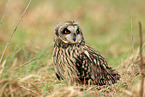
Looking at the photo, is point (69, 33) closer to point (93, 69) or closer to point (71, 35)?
point (71, 35)

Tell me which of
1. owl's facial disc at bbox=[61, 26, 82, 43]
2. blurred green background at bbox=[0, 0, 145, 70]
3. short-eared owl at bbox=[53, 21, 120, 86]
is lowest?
short-eared owl at bbox=[53, 21, 120, 86]

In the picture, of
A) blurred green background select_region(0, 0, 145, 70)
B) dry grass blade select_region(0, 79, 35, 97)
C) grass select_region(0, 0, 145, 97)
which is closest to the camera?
dry grass blade select_region(0, 79, 35, 97)

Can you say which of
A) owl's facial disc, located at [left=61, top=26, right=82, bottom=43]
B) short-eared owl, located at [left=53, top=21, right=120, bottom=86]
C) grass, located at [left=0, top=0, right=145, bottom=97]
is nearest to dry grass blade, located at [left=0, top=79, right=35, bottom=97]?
grass, located at [left=0, top=0, right=145, bottom=97]

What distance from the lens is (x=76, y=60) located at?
3107mm

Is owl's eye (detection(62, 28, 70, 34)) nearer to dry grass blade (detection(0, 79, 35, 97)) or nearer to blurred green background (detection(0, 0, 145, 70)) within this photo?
dry grass blade (detection(0, 79, 35, 97))

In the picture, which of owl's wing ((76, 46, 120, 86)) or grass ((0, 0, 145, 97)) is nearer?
grass ((0, 0, 145, 97))

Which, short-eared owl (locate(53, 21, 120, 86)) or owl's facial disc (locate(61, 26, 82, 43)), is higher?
owl's facial disc (locate(61, 26, 82, 43))

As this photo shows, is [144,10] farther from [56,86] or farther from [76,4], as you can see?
[56,86]

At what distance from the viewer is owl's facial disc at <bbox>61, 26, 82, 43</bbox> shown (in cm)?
313

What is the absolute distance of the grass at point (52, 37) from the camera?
9.01ft

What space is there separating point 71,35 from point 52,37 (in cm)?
113

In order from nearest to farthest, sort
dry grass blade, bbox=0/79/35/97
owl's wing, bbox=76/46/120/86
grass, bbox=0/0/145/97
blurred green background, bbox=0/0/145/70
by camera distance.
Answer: dry grass blade, bbox=0/79/35/97
grass, bbox=0/0/145/97
owl's wing, bbox=76/46/120/86
blurred green background, bbox=0/0/145/70

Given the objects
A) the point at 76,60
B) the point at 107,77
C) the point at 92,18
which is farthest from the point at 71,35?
Answer: the point at 92,18

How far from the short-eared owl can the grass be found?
0.15 m
